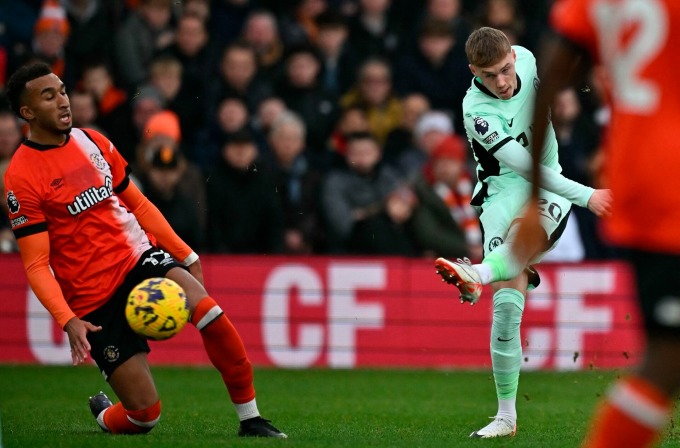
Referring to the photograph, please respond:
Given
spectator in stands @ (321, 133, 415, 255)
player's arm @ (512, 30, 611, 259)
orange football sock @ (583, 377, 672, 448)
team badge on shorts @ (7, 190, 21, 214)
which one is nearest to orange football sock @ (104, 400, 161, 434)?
team badge on shorts @ (7, 190, 21, 214)

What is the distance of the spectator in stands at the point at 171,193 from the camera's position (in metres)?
13.3

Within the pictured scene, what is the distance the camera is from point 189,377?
12.6 meters

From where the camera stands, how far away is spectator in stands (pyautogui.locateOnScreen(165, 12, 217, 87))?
1466 cm

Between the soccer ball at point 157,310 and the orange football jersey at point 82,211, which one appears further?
the orange football jersey at point 82,211

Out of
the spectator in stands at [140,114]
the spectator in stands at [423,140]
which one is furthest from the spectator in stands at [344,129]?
the spectator in stands at [140,114]

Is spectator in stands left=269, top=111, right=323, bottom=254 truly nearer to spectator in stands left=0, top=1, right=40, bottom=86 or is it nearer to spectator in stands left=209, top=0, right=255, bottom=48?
spectator in stands left=209, top=0, right=255, bottom=48

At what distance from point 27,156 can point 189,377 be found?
17.0ft

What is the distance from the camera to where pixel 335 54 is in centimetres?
1544

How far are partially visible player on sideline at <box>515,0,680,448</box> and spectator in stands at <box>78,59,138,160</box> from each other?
A: 10.1 meters

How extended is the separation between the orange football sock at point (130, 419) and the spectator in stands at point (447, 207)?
5.96 metres

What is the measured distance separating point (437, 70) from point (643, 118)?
11158mm

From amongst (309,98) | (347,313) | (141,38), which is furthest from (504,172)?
(141,38)

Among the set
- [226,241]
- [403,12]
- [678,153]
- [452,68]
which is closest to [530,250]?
[678,153]

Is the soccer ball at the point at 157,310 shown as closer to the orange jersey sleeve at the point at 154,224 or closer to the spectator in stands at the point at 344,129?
the orange jersey sleeve at the point at 154,224
